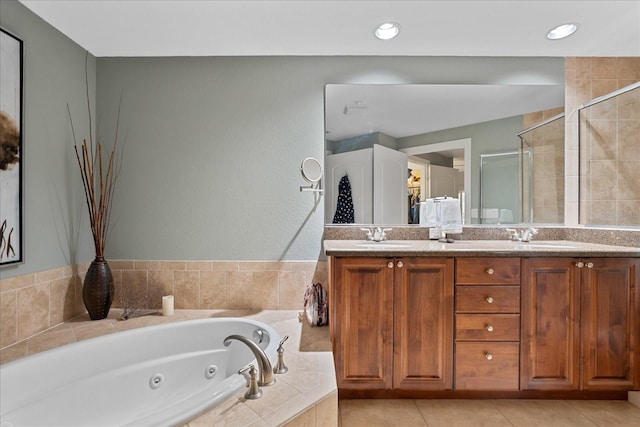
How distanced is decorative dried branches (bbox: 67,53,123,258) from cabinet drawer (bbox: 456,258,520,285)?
2.37 metres

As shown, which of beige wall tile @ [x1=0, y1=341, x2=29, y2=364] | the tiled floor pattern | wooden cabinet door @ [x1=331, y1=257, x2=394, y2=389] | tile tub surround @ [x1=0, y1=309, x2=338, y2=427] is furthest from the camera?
wooden cabinet door @ [x1=331, y1=257, x2=394, y2=389]

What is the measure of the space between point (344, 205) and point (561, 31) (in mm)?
1829

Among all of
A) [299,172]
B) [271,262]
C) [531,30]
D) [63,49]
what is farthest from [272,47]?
[531,30]

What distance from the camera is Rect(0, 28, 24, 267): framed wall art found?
169 centimetres

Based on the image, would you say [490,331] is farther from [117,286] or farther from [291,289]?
[117,286]

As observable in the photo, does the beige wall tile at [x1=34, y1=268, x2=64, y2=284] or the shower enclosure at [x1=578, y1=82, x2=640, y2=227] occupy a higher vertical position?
the shower enclosure at [x1=578, y1=82, x2=640, y2=227]

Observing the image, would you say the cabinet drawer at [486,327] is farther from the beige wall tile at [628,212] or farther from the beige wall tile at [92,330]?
the beige wall tile at [92,330]

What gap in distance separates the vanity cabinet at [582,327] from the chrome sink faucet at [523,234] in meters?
0.45

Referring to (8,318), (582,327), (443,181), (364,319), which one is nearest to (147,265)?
(8,318)

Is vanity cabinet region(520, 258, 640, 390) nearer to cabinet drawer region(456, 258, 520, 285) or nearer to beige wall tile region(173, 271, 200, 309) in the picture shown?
cabinet drawer region(456, 258, 520, 285)

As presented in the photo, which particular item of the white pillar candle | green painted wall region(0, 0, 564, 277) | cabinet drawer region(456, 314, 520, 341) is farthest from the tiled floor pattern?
the white pillar candle

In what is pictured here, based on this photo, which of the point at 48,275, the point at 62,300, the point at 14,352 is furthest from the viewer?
the point at 62,300

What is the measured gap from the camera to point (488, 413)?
5.84 ft

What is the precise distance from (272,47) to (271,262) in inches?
62.0
